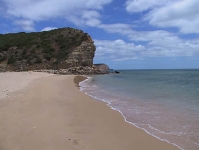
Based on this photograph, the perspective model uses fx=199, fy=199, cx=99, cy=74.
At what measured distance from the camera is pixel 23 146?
4020 mm

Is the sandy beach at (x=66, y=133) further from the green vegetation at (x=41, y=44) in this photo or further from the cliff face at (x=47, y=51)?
the green vegetation at (x=41, y=44)

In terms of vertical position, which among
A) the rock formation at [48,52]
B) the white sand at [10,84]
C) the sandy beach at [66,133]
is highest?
the rock formation at [48,52]

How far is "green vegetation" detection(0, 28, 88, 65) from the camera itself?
58.2 m

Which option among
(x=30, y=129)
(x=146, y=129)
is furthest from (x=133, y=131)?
(x=30, y=129)

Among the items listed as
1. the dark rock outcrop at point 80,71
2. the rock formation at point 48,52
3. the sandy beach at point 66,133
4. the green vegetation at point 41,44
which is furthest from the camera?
the green vegetation at point 41,44

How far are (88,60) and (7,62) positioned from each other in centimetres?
2323

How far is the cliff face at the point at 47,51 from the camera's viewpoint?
5659 centimetres

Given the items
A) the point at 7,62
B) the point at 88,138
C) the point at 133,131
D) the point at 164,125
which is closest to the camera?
the point at 88,138

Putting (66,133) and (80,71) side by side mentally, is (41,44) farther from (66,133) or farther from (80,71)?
(66,133)

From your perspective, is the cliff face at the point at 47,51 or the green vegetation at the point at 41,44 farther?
the green vegetation at the point at 41,44

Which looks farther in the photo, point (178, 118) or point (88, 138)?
point (178, 118)

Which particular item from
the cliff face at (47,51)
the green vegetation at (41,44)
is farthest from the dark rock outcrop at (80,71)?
the green vegetation at (41,44)

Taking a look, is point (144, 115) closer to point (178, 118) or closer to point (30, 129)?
point (178, 118)

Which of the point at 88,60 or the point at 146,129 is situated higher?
the point at 88,60
